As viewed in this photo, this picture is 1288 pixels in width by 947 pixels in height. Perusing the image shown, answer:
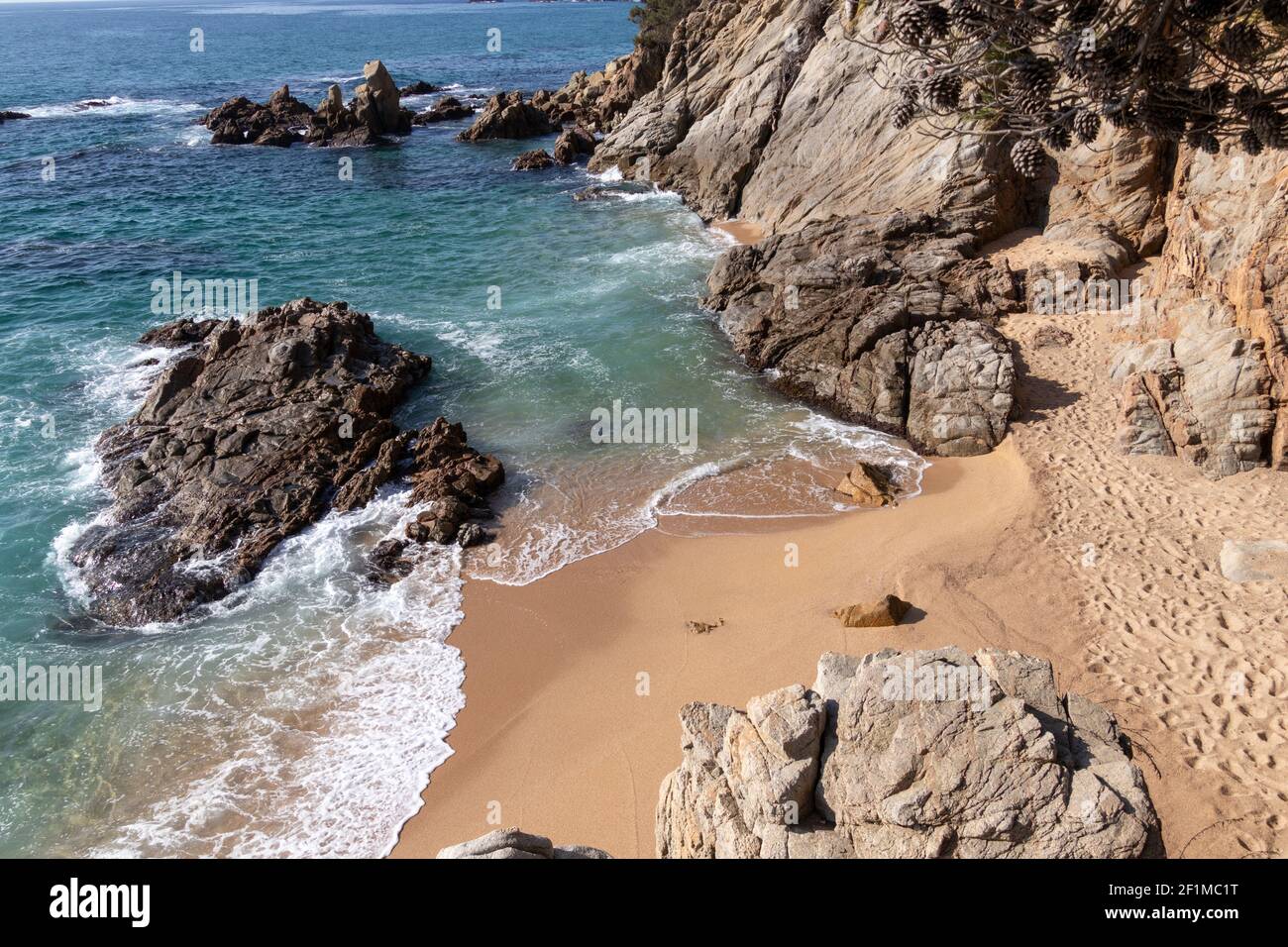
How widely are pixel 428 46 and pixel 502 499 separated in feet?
375

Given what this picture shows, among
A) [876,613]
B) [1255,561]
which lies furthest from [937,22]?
[1255,561]

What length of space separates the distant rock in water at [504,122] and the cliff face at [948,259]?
69.9 feet

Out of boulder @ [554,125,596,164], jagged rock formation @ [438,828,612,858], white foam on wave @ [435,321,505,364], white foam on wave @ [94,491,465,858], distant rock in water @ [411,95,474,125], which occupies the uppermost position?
distant rock in water @ [411,95,474,125]

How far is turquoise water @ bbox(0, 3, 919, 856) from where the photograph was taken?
13.6 metres

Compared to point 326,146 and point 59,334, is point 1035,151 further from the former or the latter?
point 326,146

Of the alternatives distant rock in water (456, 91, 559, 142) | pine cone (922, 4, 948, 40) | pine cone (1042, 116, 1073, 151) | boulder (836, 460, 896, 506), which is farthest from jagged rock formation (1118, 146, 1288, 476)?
distant rock in water (456, 91, 559, 142)

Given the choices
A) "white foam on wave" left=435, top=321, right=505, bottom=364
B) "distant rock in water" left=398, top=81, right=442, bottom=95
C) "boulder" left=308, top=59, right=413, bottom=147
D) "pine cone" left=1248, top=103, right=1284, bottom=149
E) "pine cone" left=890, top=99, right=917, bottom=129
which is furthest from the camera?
"distant rock in water" left=398, top=81, right=442, bottom=95

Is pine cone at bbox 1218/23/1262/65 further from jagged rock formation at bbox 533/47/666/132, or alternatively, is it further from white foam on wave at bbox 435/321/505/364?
jagged rock formation at bbox 533/47/666/132

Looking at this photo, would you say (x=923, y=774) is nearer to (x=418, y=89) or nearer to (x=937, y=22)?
(x=937, y=22)

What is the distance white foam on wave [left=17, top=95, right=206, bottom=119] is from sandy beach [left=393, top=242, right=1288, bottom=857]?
67.5m

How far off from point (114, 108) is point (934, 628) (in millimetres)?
77858

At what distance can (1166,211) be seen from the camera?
83.0ft

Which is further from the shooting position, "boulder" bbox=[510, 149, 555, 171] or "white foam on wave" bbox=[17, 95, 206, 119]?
"white foam on wave" bbox=[17, 95, 206, 119]

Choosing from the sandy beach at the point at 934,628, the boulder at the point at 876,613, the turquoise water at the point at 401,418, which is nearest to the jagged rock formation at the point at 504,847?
Answer: the sandy beach at the point at 934,628
